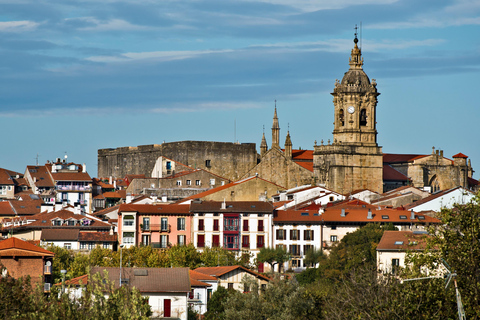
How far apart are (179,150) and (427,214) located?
4722cm

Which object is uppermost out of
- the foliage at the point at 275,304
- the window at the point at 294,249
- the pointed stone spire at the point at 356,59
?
the pointed stone spire at the point at 356,59

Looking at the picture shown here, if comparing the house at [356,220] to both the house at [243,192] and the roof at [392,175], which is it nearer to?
the house at [243,192]

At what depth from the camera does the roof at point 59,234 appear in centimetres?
9550

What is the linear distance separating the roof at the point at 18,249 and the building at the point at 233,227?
21.5 metres

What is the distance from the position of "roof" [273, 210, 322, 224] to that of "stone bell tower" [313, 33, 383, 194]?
723 inches

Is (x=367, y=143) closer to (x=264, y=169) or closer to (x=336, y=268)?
(x=264, y=169)

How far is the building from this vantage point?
→ 97062mm

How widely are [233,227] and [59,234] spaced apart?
1302 cm

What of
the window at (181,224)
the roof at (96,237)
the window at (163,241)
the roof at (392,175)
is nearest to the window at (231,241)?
the window at (181,224)

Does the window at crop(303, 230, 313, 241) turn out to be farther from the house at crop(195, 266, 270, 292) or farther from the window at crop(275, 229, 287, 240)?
the house at crop(195, 266, 270, 292)

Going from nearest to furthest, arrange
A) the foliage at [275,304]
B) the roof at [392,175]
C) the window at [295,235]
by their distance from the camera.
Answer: the foliage at [275,304]
the window at [295,235]
the roof at [392,175]

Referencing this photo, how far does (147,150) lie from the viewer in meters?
150

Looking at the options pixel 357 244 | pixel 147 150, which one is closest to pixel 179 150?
pixel 147 150

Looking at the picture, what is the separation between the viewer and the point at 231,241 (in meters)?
97.3
